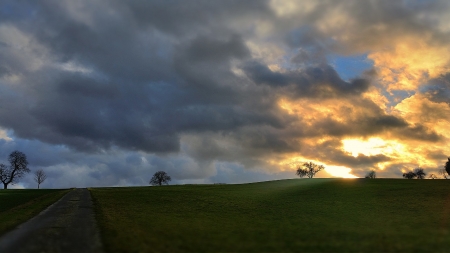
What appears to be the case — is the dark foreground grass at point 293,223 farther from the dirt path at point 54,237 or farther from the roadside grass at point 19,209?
the roadside grass at point 19,209

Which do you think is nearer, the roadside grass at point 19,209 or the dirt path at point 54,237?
the dirt path at point 54,237

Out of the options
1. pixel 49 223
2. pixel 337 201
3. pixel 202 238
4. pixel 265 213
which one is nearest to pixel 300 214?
pixel 265 213

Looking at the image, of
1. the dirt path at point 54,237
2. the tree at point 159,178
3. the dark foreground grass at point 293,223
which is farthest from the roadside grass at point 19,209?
the tree at point 159,178

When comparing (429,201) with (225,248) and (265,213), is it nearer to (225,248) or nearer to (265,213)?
(265,213)

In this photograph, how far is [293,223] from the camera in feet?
111

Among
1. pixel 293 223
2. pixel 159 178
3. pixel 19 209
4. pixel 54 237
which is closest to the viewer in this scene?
pixel 54 237

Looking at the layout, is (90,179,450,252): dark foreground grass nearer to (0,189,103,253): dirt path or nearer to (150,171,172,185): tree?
(0,189,103,253): dirt path

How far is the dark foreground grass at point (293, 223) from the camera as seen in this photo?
18688 mm

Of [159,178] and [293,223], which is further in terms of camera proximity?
[159,178]

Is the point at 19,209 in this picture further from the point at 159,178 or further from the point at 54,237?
the point at 159,178

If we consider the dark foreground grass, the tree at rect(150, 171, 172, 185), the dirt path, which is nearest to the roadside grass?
the dirt path

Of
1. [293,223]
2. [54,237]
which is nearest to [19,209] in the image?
[54,237]

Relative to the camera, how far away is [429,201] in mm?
48156

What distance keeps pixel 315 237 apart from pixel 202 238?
301 inches
